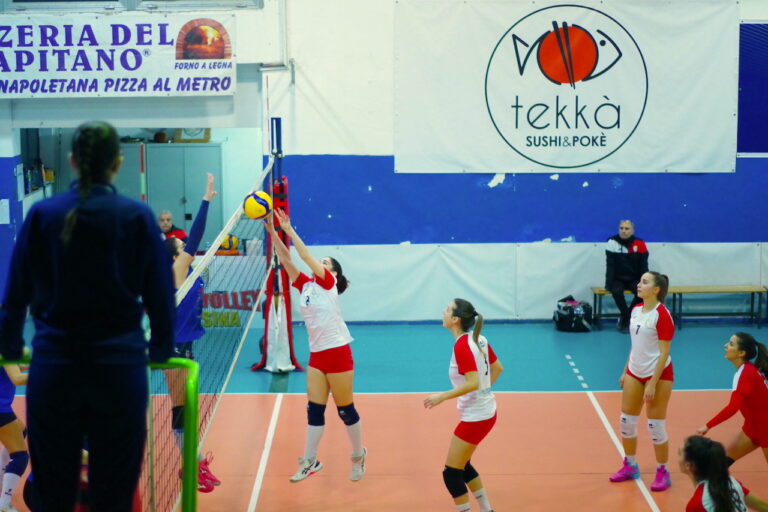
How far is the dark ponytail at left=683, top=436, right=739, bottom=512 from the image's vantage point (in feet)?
17.6

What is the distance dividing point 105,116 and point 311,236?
119 inches

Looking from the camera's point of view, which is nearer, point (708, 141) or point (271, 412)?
point (271, 412)

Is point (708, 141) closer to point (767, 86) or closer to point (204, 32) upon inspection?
point (767, 86)

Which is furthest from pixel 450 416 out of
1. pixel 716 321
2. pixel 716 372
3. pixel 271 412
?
pixel 716 321

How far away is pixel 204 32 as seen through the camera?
12.3 m

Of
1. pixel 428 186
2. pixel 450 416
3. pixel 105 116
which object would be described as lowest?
pixel 450 416

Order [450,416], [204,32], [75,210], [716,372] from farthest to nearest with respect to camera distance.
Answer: [204,32] → [716,372] → [450,416] → [75,210]

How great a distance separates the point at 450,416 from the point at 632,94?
568 cm

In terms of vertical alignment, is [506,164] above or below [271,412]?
above

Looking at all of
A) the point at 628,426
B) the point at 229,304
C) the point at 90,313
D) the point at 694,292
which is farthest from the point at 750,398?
the point at 229,304

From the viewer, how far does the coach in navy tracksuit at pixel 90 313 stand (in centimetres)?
271

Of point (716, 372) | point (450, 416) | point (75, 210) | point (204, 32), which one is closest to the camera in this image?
point (75, 210)

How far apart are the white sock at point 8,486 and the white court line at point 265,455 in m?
1.61

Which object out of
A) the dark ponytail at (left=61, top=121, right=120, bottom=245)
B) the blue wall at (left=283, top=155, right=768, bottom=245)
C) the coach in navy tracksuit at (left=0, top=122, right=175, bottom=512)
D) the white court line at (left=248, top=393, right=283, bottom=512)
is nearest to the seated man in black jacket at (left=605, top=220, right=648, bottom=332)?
the blue wall at (left=283, top=155, right=768, bottom=245)
